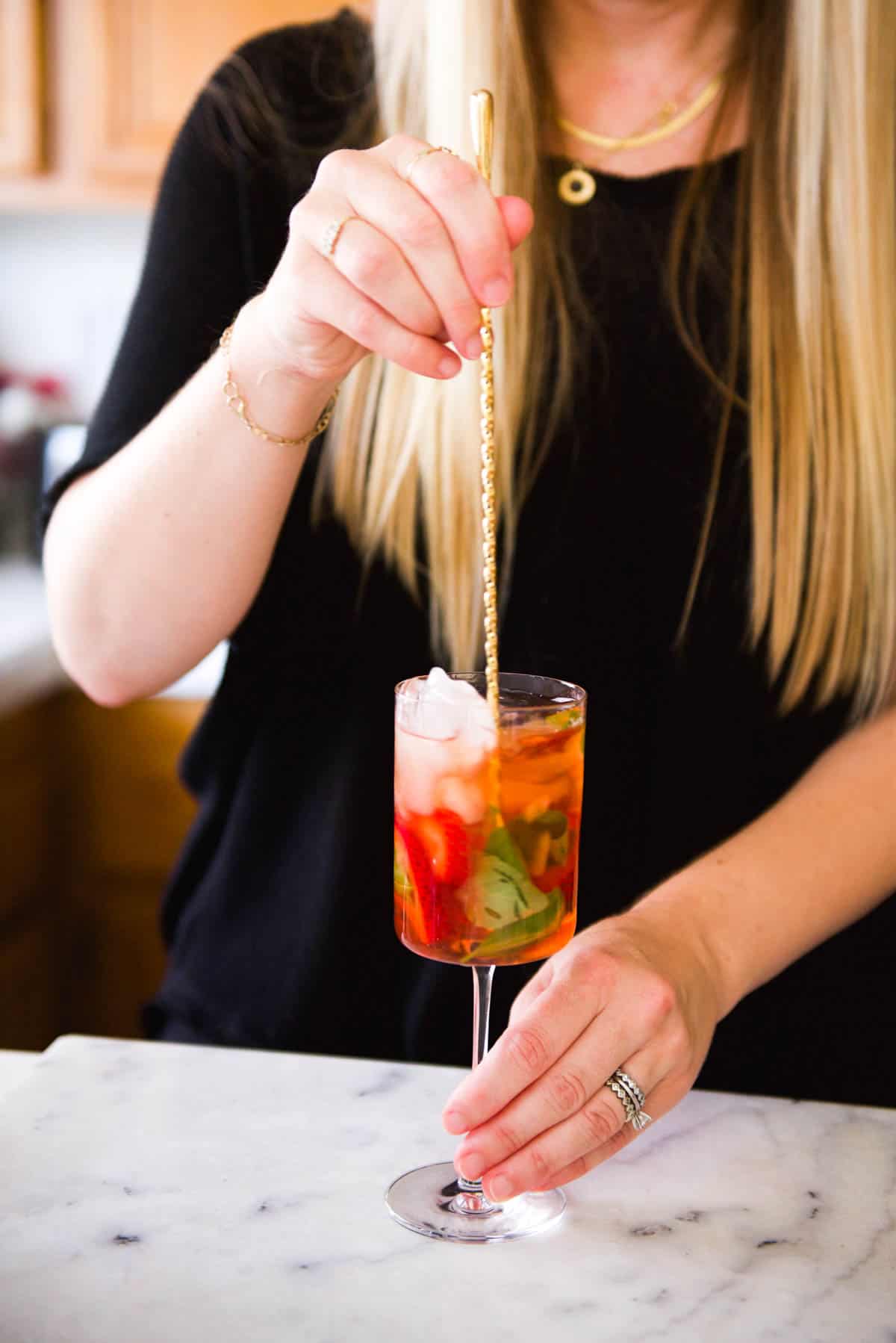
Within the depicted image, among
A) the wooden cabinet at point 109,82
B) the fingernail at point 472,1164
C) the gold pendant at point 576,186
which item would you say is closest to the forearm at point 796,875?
the fingernail at point 472,1164

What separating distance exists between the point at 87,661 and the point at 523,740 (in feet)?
1.49

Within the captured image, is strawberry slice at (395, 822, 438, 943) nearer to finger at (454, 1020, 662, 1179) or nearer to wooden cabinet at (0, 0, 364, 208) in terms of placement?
finger at (454, 1020, 662, 1179)

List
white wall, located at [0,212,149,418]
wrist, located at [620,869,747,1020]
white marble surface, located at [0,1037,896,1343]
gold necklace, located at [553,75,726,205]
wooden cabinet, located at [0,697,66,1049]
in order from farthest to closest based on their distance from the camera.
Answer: white wall, located at [0,212,149,418], wooden cabinet, located at [0,697,66,1049], gold necklace, located at [553,75,726,205], wrist, located at [620,869,747,1020], white marble surface, located at [0,1037,896,1343]

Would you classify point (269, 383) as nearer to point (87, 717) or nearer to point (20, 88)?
point (87, 717)

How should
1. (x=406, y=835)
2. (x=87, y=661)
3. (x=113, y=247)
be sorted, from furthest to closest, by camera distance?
(x=113, y=247) < (x=87, y=661) < (x=406, y=835)

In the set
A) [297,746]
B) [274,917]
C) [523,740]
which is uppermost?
[523,740]

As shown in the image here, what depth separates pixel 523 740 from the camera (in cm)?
72

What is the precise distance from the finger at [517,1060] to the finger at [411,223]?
1.17ft

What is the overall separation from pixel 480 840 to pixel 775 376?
579 millimetres

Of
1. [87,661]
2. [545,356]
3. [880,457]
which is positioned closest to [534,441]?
[545,356]

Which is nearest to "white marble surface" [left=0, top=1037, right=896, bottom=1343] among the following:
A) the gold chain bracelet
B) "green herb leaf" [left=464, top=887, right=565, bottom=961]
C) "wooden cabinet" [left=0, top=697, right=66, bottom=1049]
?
"green herb leaf" [left=464, top=887, right=565, bottom=961]

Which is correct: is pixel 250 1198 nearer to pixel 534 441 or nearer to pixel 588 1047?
pixel 588 1047

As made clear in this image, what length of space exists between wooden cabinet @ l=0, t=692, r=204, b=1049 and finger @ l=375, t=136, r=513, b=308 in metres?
1.71

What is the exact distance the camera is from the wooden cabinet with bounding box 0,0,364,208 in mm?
2477
